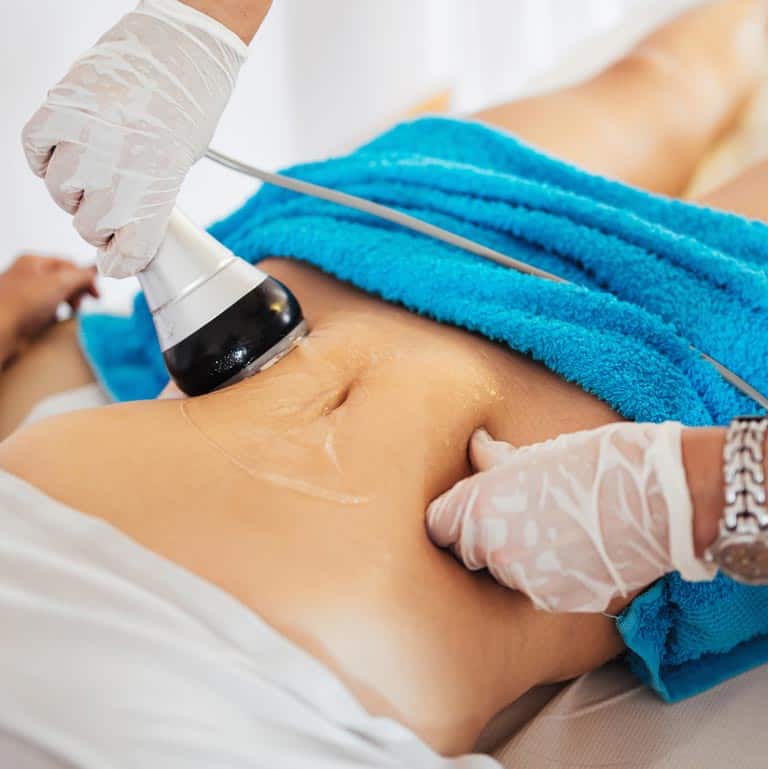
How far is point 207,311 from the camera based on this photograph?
777 mm

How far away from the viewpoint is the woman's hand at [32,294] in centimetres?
116

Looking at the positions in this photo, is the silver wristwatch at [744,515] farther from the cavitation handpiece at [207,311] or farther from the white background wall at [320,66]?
the white background wall at [320,66]

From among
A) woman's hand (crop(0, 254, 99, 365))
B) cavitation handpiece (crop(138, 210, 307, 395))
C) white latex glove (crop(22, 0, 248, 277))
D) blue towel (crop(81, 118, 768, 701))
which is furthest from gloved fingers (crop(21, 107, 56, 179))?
woman's hand (crop(0, 254, 99, 365))

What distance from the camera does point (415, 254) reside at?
920 mm

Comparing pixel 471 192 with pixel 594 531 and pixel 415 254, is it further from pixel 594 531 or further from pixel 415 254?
pixel 594 531

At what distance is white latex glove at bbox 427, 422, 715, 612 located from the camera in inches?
22.8

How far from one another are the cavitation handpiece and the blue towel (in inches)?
5.9

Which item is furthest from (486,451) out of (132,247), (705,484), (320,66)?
(320,66)

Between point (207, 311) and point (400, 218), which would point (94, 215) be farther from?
point (400, 218)

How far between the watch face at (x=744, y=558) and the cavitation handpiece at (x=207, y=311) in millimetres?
410

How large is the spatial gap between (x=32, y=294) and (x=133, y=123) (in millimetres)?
551

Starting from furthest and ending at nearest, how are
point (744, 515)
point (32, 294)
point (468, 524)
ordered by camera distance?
point (32, 294) < point (468, 524) < point (744, 515)

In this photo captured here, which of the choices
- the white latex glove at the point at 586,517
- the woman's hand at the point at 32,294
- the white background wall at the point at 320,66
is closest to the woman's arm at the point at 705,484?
the white latex glove at the point at 586,517

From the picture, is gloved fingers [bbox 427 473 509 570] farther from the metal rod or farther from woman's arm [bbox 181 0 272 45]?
woman's arm [bbox 181 0 272 45]
